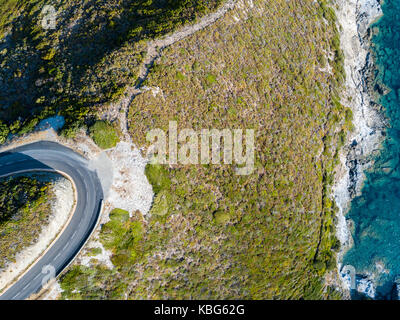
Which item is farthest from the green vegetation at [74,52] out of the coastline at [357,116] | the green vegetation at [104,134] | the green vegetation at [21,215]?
the coastline at [357,116]

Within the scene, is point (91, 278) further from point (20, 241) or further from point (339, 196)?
point (339, 196)

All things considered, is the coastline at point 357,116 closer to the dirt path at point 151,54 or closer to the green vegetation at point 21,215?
the dirt path at point 151,54

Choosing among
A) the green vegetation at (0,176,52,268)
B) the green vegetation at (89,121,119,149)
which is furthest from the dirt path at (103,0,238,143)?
the green vegetation at (0,176,52,268)

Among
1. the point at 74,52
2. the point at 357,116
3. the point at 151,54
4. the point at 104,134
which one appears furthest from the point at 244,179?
the point at 74,52

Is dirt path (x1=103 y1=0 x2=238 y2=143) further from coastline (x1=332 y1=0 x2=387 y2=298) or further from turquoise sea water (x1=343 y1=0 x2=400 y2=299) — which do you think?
turquoise sea water (x1=343 y1=0 x2=400 y2=299)

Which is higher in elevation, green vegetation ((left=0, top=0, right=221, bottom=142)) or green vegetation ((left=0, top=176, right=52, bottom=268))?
green vegetation ((left=0, top=0, right=221, bottom=142))

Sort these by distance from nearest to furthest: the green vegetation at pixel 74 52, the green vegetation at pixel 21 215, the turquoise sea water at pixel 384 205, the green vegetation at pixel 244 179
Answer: the green vegetation at pixel 21 215 → the green vegetation at pixel 74 52 → the green vegetation at pixel 244 179 → the turquoise sea water at pixel 384 205
